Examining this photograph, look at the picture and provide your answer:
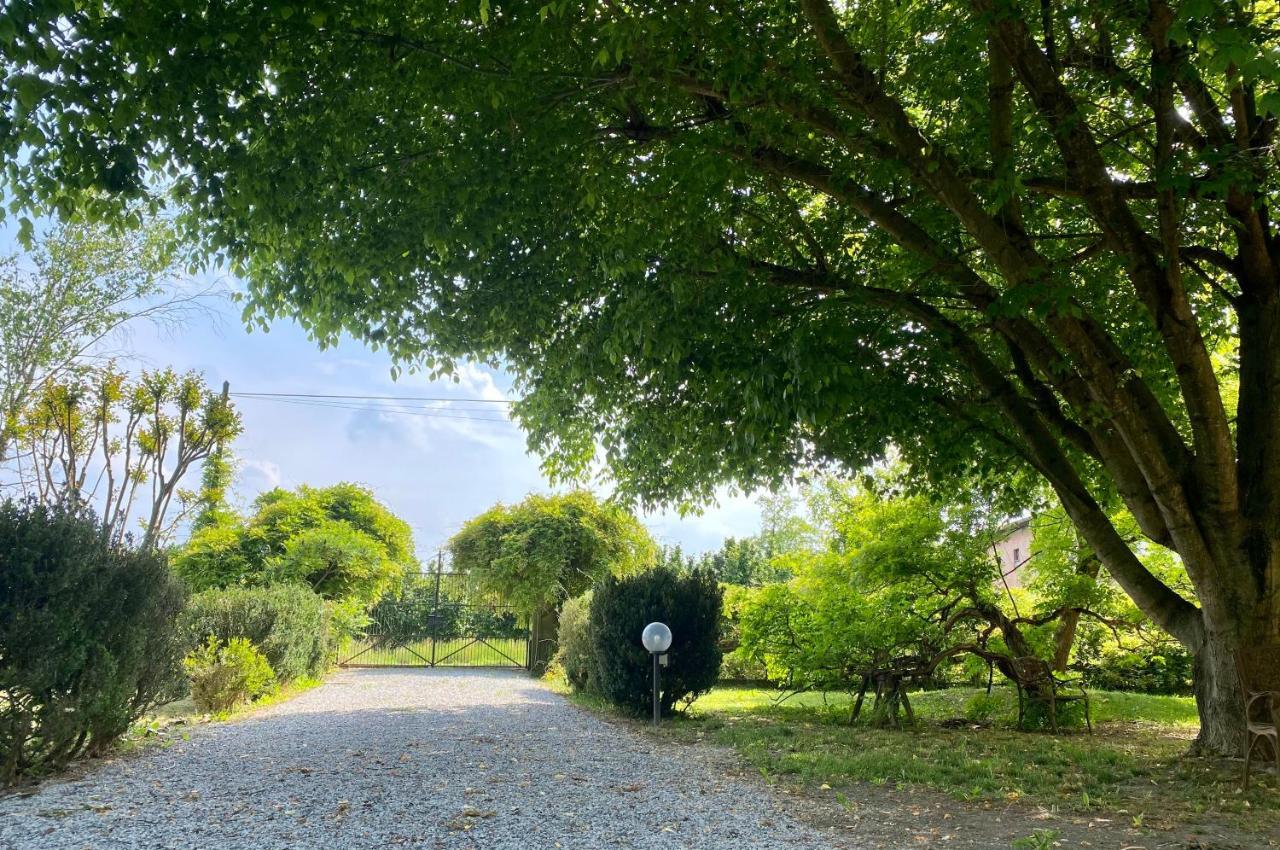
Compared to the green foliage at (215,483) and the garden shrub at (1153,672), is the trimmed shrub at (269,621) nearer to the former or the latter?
the green foliage at (215,483)

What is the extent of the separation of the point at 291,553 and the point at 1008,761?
1332 cm

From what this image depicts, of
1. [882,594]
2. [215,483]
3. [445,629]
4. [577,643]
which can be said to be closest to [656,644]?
[882,594]

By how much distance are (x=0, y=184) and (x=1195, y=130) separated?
9.05 meters

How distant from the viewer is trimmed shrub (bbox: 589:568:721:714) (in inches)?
387

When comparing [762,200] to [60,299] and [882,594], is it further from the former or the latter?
[60,299]

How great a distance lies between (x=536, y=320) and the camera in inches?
295

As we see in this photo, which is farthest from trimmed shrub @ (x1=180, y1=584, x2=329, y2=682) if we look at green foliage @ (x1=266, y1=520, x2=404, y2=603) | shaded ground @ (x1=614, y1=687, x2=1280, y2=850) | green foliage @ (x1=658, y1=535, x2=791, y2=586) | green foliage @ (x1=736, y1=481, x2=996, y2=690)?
green foliage @ (x1=658, y1=535, x2=791, y2=586)

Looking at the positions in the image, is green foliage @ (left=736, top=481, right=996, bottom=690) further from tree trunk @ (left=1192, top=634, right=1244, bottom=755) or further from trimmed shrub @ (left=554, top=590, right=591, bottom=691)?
tree trunk @ (left=1192, top=634, right=1244, bottom=755)

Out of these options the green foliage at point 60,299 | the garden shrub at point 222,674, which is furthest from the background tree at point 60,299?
the garden shrub at point 222,674

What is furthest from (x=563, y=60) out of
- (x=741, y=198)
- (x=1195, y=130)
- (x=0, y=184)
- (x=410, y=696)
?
(x=410, y=696)

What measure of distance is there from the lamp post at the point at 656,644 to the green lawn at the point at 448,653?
10.5 m

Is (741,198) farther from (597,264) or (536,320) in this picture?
(536,320)

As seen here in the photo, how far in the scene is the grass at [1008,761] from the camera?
515cm

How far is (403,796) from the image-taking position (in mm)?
4992
